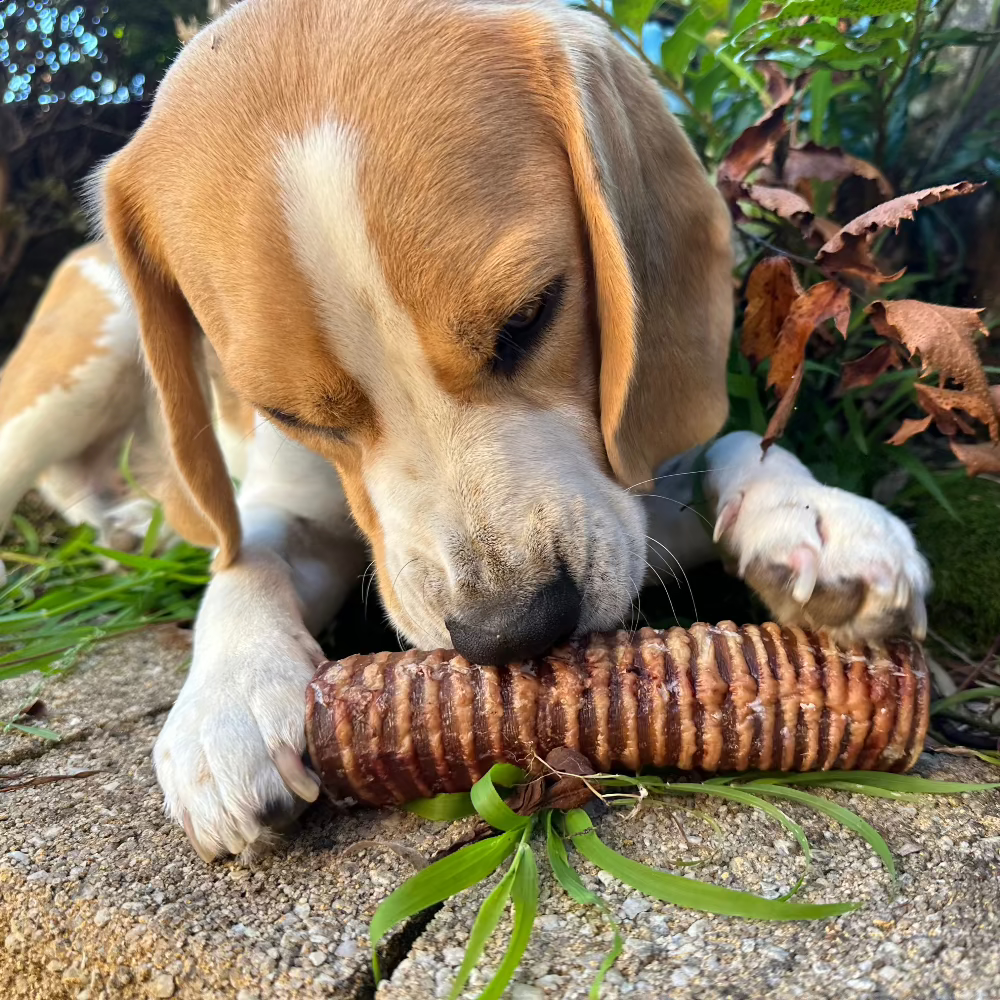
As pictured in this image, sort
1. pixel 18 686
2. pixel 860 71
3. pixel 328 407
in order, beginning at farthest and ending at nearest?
pixel 860 71 → pixel 18 686 → pixel 328 407

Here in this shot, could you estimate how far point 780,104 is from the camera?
2246 millimetres

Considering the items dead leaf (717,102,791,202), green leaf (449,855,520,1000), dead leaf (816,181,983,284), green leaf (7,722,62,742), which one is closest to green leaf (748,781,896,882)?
green leaf (449,855,520,1000)

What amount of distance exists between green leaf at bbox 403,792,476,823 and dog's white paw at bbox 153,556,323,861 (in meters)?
0.18

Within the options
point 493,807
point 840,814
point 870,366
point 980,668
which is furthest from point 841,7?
point 493,807

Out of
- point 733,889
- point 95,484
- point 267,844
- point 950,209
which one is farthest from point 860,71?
point 95,484

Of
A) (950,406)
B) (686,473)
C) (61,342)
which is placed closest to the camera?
(950,406)

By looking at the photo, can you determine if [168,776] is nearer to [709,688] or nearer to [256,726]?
[256,726]

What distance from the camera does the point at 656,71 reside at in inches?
108

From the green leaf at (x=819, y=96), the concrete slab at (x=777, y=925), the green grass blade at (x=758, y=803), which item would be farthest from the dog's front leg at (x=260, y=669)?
the green leaf at (x=819, y=96)

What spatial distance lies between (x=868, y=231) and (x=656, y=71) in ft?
3.92

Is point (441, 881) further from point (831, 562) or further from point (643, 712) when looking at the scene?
point (831, 562)

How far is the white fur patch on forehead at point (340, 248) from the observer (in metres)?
1.50

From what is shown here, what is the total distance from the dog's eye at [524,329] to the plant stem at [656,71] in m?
1.26

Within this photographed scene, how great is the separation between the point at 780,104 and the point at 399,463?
140 cm
